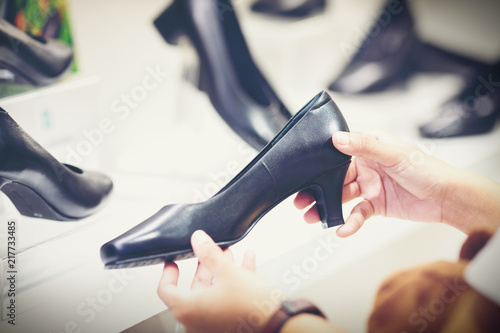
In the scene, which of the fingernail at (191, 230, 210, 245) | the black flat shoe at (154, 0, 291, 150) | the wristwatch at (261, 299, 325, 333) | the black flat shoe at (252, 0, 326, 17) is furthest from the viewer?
the black flat shoe at (252, 0, 326, 17)

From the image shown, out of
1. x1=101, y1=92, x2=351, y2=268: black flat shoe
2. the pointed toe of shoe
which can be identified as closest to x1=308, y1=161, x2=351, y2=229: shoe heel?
x1=101, y1=92, x2=351, y2=268: black flat shoe

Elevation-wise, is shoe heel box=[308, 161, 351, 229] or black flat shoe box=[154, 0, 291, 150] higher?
black flat shoe box=[154, 0, 291, 150]

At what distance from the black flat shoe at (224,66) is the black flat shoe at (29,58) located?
0.24m

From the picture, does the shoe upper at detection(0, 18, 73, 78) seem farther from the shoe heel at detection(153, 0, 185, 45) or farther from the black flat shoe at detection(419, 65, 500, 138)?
the black flat shoe at detection(419, 65, 500, 138)

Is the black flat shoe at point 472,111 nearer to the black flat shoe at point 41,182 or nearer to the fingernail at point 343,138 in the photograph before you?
the fingernail at point 343,138

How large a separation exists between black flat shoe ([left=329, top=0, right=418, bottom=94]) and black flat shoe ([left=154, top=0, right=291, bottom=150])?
15.3 inches

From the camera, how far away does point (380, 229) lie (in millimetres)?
736

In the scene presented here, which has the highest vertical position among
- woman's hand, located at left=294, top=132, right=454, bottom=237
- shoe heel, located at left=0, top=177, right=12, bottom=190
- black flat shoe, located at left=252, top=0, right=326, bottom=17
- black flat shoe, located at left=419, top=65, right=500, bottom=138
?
shoe heel, located at left=0, top=177, right=12, bottom=190

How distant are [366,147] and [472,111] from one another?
93 centimetres

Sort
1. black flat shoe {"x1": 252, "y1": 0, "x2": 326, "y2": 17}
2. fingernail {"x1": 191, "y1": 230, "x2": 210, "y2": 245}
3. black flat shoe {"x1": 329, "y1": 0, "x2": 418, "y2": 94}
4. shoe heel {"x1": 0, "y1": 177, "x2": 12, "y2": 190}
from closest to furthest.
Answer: fingernail {"x1": 191, "y1": 230, "x2": 210, "y2": 245} < shoe heel {"x1": 0, "y1": 177, "x2": 12, "y2": 190} < black flat shoe {"x1": 252, "y1": 0, "x2": 326, "y2": 17} < black flat shoe {"x1": 329, "y1": 0, "x2": 418, "y2": 94}

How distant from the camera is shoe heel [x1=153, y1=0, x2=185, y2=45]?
2.68ft

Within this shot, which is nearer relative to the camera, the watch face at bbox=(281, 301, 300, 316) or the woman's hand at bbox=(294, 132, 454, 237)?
the watch face at bbox=(281, 301, 300, 316)

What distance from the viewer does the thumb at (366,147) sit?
0.52 metres

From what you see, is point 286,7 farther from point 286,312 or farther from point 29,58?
point 286,312
